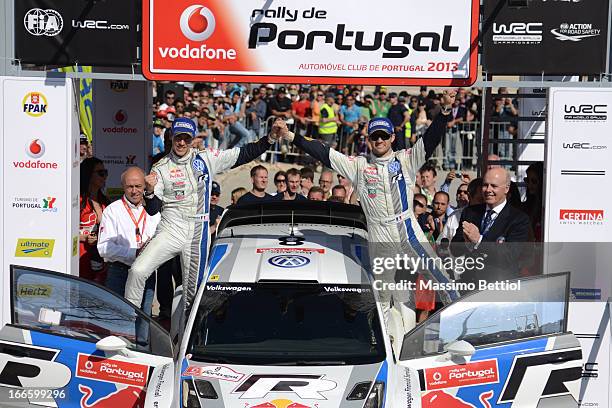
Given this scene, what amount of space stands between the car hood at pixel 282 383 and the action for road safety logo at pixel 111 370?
0.57 metres

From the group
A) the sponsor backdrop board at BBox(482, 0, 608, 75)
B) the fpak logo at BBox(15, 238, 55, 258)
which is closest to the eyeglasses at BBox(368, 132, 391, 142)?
the sponsor backdrop board at BBox(482, 0, 608, 75)

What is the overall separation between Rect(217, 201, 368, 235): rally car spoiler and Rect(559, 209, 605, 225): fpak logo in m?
1.81

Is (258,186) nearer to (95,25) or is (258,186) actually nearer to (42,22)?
(95,25)

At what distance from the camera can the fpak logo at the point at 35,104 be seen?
9086 mm

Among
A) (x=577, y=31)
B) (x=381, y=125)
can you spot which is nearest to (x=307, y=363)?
(x=381, y=125)

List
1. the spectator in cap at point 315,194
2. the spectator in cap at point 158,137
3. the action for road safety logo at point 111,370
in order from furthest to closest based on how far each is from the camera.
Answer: the spectator in cap at point 158,137
the spectator in cap at point 315,194
the action for road safety logo at point 111,370

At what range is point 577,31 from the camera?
8.84m

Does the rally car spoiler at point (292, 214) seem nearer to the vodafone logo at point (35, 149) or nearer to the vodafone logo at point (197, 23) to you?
the vodafone logo at point (197, 23)

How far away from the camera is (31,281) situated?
24.2 feet

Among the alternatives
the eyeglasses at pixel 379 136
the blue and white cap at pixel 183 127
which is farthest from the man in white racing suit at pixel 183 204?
the eyeglasses at pixel 379 136

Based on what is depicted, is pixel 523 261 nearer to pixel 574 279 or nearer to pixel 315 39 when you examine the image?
pixel 574 279

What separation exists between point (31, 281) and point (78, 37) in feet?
8.54

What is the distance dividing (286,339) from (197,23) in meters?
3.35

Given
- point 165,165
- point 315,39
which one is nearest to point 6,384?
point 165,165
